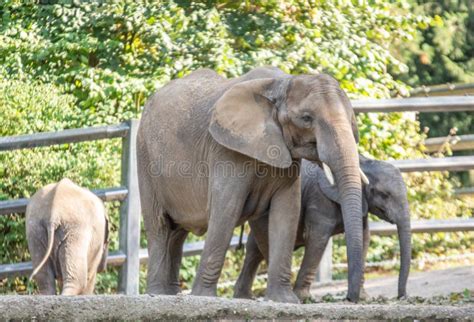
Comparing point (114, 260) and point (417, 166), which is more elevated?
point (417, 166)

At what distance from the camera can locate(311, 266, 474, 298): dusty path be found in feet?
37.8

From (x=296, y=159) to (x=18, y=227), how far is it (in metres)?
3.97

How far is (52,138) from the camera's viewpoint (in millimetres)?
11953

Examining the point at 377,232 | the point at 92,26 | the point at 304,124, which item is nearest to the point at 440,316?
the point at 304,124

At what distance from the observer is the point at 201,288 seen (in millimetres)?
9562

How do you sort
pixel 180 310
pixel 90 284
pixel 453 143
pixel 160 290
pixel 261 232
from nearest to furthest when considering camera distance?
pixel 180 310
pixel 261 232
pixel 160 290
pixel 90 284
pixel 453 143

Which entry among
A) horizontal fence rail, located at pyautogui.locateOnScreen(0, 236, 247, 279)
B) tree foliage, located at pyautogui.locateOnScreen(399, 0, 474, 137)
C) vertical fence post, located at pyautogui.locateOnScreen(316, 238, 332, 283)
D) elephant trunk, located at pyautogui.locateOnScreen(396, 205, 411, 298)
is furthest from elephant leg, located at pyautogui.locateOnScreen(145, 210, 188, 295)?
tree foliage, located at pyautogui.locateOnScreen(399, 0, 474, 137)

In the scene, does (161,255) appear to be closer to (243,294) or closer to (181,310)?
(243,294)

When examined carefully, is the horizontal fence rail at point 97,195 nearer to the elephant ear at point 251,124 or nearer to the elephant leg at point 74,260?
the elephant leg at point 74,260

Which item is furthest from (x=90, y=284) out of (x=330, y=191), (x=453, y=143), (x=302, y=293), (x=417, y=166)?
(x=453, y=143)

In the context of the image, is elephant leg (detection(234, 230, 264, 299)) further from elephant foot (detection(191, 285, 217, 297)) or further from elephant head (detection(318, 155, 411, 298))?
elephant foot (detection(191, 285, 217, 297))

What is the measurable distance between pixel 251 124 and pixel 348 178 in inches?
37.2

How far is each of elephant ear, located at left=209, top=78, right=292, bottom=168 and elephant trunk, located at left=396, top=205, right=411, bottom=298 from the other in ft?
4.00

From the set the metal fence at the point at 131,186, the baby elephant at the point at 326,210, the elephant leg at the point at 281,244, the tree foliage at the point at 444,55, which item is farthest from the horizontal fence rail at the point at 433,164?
the tree foliage at the point at 444,55
